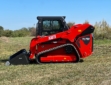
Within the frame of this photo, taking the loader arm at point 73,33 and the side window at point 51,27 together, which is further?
the side window at point 51,27

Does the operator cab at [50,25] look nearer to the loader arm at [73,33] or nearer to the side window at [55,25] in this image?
the side window at [55,25]

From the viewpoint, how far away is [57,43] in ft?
37.4

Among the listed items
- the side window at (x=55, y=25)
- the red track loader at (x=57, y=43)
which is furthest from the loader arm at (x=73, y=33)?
the side window at (x=55, y=25)

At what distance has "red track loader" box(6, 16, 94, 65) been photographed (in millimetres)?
11125

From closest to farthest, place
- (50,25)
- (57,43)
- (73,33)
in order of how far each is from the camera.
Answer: (73,33) → (57,43) → (50,25)

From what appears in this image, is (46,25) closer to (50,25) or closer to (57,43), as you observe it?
(50,25)

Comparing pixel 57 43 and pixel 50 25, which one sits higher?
pixel 50 25

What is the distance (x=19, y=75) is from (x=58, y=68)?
1571 mm

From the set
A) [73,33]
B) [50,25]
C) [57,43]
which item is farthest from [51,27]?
[73,33]

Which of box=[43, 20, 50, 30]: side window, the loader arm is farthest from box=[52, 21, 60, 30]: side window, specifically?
the loader arm

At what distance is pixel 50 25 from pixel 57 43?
32.2 inches

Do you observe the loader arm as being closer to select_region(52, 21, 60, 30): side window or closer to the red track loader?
the red track loader

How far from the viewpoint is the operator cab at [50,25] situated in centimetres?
1155

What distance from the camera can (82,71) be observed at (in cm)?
885
